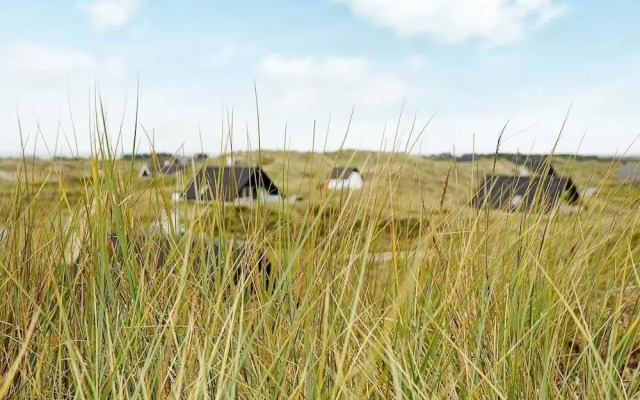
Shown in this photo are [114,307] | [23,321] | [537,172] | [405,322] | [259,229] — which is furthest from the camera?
[537,172]

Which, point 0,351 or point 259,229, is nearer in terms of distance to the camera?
point 0,351

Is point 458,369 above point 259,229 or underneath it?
underneath

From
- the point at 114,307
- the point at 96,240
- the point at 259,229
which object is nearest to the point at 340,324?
the point at 259,229

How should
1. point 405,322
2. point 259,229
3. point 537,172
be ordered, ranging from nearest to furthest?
1. point 405,322
2. point 259,229
3. point 537,172

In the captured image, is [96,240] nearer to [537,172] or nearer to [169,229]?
[169,229]

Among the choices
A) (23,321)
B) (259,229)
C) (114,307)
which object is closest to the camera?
(114,307)

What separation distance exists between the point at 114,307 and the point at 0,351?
16.1 inches

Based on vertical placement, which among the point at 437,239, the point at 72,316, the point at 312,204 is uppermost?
the point at 312,204

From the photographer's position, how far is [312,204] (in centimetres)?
147

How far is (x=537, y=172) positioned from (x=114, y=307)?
4.64ft

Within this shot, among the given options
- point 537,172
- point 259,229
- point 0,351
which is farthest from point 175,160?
point 537,172

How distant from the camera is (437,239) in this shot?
1.75 metres

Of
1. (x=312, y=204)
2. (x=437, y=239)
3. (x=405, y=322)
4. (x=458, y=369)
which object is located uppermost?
(x=312, y=204)

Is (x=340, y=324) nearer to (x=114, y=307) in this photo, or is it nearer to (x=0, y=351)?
(x=114, y=307)
